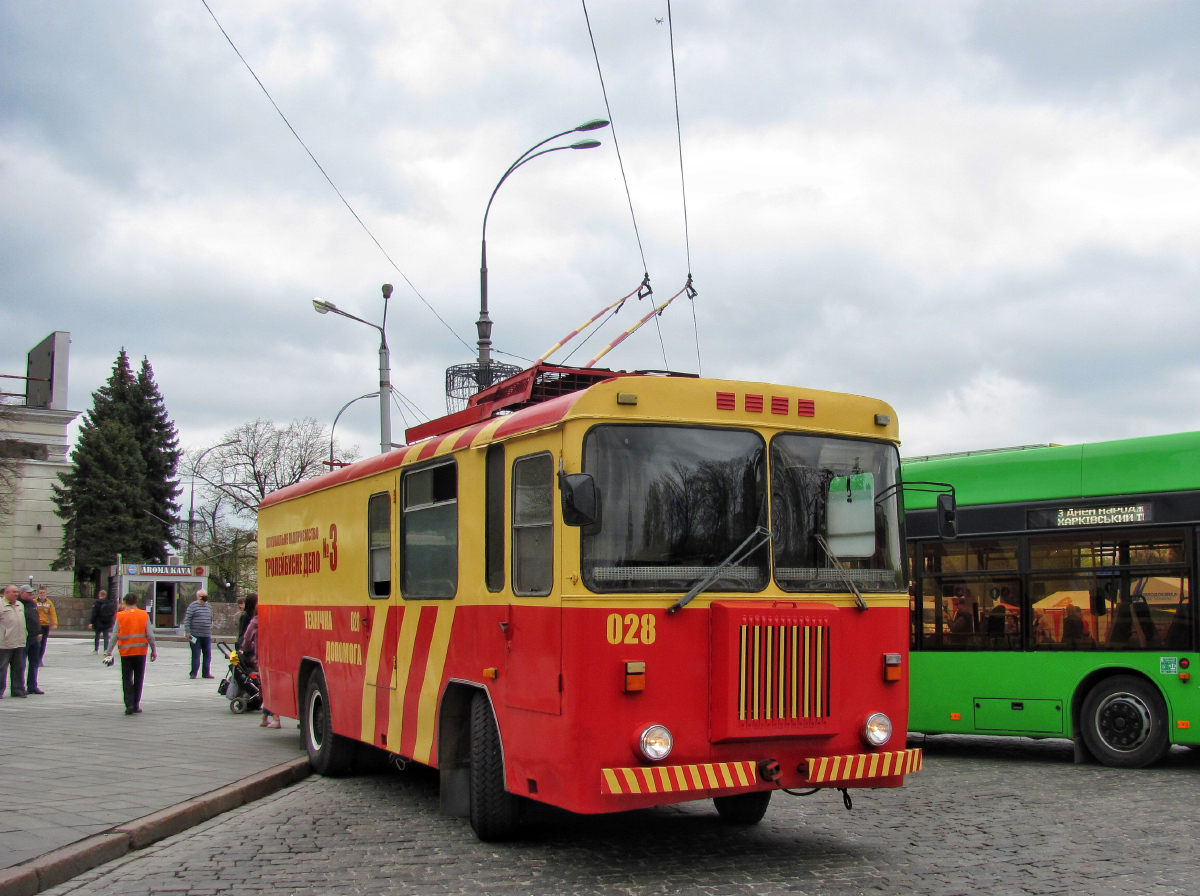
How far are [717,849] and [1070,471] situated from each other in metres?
6.44

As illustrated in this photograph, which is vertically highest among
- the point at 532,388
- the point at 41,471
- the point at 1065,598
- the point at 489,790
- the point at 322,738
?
the point at 41,471

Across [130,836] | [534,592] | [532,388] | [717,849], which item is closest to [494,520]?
[534,592]

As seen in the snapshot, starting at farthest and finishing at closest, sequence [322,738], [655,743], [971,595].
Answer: [971,595] → [322,738] → [655,743]

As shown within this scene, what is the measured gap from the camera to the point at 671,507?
682cm

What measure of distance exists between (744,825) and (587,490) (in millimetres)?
3411

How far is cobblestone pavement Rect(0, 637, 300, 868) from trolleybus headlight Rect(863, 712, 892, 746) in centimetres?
487

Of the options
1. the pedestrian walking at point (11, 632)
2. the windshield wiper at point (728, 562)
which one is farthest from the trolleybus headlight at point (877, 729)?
the pedestrian walking at point (11, 632)

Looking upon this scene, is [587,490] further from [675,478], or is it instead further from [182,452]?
[182,452]

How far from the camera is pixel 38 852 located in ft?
22.8

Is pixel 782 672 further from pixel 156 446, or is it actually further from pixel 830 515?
pixel 156 446

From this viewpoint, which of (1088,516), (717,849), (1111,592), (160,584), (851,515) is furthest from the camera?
(160,584)

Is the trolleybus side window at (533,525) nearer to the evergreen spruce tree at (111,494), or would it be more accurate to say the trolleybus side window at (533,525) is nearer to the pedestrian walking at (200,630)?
the pedestrian walking at (200,630)

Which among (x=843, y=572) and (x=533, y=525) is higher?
(x=533, y=525)

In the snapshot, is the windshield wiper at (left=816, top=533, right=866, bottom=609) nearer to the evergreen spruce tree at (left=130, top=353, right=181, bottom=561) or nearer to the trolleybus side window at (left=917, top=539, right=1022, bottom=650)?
the trolleybus side window at (left=917, top=539, right=1022, bottom=650)
